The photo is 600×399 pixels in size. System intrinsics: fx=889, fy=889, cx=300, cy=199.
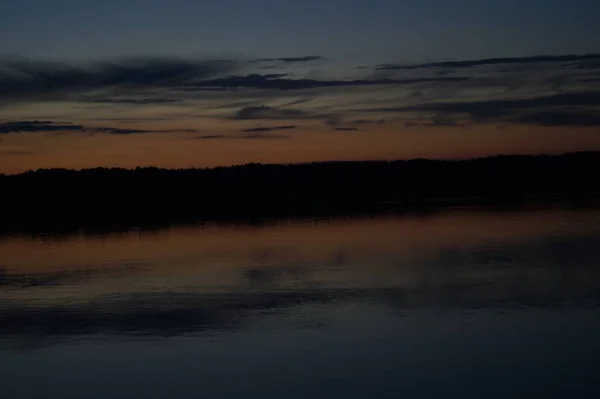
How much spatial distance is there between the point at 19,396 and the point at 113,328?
2289 mm

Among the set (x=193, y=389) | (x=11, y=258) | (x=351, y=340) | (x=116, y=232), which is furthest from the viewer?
(x=116, y=232)

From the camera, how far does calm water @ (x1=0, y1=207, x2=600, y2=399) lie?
820cm

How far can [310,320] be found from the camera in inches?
411

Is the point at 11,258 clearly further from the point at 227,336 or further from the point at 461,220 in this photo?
the point at 461,220

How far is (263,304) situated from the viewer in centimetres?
1159

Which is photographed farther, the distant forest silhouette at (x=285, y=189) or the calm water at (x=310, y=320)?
the distant forest silhouette at (x=285, y=189)

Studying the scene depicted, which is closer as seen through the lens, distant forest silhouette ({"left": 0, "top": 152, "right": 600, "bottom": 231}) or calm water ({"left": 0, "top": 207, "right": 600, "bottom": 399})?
calm water ({"left": 0, "top": 207, "right": 600, "bottom": 399})

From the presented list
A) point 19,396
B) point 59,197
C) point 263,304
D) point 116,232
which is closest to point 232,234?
point 116,232

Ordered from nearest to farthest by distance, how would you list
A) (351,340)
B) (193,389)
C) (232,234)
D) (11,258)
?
(193,389)
(351,340)
(11,258)
(232,234)

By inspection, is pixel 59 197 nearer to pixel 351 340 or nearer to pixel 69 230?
pixel 69 230

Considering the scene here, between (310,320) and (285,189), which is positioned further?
(285,189)

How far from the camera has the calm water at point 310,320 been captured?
820 cm

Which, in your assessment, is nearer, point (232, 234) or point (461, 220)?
point (232, 234)

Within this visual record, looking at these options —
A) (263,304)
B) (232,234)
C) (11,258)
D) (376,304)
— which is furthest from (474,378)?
(232,234)
